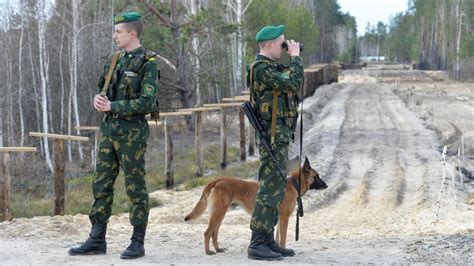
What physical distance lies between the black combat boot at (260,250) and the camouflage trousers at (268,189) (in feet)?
0.20

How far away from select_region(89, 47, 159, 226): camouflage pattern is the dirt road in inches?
23.8

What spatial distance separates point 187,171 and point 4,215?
7.77 meters

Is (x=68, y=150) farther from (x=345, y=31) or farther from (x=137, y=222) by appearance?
(x=345, y=31)

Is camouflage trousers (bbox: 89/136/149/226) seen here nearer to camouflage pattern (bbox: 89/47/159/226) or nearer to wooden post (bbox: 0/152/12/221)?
camouflage pattern (bbox: 89/47/159/226)

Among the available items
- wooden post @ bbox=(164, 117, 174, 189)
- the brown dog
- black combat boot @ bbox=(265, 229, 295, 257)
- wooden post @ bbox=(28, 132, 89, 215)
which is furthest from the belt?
wooden post @ bbox=(164, 117, 174, 189)

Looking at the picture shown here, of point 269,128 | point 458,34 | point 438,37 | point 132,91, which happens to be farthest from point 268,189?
point 438,37

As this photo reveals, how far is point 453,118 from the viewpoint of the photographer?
30609 millimetres

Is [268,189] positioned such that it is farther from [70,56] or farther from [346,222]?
[70,56]

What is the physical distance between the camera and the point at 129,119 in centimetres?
658

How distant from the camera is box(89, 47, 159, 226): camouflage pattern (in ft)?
21.4

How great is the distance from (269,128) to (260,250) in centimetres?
107

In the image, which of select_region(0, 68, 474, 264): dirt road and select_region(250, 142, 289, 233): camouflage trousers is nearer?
select_region(250, 142, 289, 233): camouflage trousers

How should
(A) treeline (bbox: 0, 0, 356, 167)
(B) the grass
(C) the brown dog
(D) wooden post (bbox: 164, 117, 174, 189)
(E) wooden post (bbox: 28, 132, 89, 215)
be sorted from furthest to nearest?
(A) treeline (bbox: 0, 0, 356, 167)
(D) wooden post (bbox: 164, 117, 174, 189)
(B) the grass
(E) wooden post (bbox: 28, 132, 89, 215)
(C) the brown dog

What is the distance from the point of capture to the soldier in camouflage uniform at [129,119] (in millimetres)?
6508
